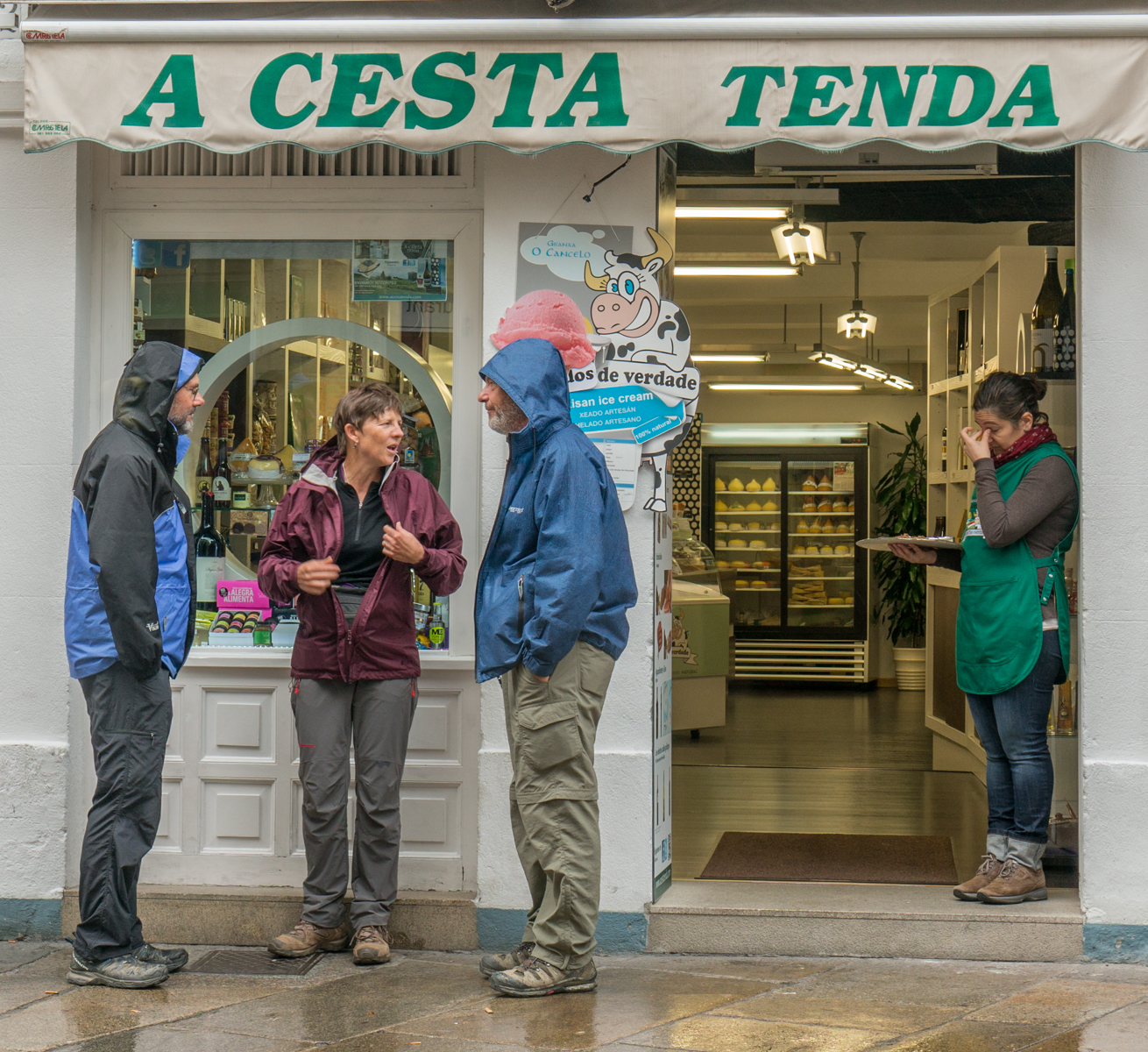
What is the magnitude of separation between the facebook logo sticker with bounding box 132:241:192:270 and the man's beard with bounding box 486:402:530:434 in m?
1.64

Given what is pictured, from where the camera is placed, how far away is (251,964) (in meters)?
4.19

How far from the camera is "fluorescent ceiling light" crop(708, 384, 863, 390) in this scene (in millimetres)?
13413

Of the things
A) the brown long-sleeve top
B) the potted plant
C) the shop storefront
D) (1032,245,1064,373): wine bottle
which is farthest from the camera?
the potted plant

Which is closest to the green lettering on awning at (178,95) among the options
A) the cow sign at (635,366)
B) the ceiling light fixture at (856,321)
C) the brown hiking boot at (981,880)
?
the cow sign at (635,366)

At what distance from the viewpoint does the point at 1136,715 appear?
4.21m

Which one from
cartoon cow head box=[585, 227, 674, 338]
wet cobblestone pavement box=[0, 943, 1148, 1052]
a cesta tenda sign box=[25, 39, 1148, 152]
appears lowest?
wet cobblestone pavement box=[0, 943, 1148, 1052]

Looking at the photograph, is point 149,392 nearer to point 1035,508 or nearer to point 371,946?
point 371,946

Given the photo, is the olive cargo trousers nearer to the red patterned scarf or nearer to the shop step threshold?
the shop step threshold

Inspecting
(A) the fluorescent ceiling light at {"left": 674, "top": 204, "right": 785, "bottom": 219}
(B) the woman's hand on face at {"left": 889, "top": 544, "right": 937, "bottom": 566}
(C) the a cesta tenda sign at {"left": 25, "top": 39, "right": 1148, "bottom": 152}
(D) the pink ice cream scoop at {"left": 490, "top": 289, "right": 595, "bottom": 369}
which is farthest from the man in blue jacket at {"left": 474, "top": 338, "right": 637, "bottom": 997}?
(A) the fluorescent ceiling light at {"left": 674, "top": 204, "right": 785, "bottom": 219}

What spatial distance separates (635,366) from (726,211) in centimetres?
202

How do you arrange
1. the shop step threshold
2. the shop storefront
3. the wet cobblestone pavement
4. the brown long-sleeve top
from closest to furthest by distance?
1. the wet cobblestone pavement
2. the shop storefront
3. the shop step threshold
4. the brown long-sleeve top

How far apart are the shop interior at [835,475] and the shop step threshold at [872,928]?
1.67 ft

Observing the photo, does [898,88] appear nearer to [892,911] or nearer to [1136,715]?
[1136,715]

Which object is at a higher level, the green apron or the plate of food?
the plate of food
